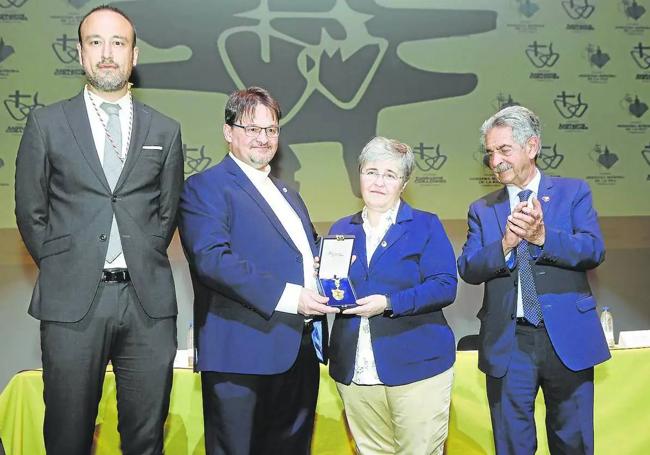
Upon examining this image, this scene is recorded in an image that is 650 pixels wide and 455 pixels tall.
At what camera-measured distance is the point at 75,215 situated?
6.95 ft

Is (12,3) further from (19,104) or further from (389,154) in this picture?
(389,154)

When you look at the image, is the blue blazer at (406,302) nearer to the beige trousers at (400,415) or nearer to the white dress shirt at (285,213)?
the beige trousers at (400,415)

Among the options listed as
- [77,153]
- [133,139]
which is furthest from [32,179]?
[133,139]

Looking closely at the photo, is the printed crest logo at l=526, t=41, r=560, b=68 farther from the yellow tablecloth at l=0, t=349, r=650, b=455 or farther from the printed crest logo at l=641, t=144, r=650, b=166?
the yellow tablecloth at l=0, t=349, r=650, b=455

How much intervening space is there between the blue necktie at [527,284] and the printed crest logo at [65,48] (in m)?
2.95

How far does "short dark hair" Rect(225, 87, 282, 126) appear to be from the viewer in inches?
95.0

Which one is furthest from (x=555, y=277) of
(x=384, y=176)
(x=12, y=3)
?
(x=12, y=3)

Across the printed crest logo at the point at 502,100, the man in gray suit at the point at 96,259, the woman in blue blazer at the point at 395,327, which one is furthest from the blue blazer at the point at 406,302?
the printed crest logo at the point at 502,100

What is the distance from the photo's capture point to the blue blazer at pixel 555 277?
245 cm

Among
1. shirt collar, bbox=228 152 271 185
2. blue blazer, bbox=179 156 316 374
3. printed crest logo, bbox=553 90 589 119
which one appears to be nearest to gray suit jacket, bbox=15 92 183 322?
blue blazer, bbox=179 156 316 374

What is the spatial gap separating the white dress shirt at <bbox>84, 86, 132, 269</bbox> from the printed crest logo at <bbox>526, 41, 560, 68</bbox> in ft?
10.2

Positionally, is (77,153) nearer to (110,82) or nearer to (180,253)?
(110,82)

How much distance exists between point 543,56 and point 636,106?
74 centimetres

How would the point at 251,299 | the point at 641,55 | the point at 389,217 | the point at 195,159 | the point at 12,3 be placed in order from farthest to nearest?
the point at 641,55 < the point at 195,159 < the point at 12,3 < the point at 389,217 < the point at 251,299
